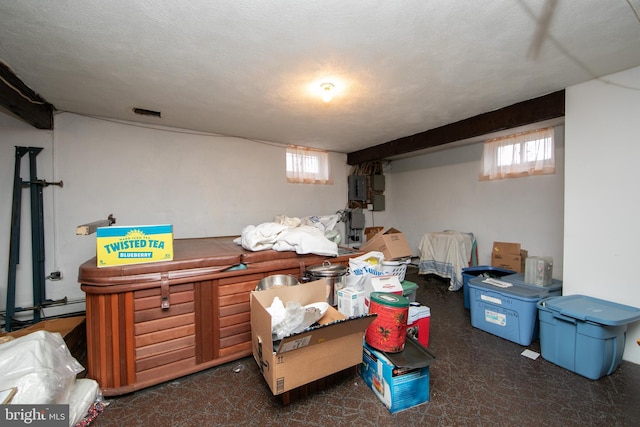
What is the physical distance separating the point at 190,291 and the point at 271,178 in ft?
8.16

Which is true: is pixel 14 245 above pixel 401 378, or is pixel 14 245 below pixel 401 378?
above

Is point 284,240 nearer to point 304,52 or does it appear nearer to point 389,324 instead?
point 389,324

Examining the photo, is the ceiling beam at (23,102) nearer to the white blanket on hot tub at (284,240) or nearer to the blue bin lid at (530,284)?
the white blanket on hot tub at (284,240)

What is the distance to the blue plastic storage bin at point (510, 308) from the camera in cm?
228

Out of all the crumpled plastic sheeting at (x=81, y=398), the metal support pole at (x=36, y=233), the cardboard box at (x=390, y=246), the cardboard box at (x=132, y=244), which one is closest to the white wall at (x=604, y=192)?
the cardboard box at (x=390, y=246)

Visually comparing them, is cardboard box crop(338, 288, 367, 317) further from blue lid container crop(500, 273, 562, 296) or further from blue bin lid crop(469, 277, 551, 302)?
blue lid container crop(500, 273, 562, 296)

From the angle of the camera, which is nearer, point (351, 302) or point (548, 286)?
point (351, 302)

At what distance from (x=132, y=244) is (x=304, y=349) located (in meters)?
1.34

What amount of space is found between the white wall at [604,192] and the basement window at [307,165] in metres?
3.19

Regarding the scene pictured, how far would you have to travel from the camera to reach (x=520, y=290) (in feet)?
7.81

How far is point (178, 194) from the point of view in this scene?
131 inches

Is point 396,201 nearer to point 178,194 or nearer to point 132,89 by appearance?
point 178,194

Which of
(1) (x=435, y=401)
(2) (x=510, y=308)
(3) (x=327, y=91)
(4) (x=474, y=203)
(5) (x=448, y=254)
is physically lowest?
(1) (x=435, y=401)

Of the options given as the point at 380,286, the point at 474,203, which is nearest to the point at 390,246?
the point at 380,286
